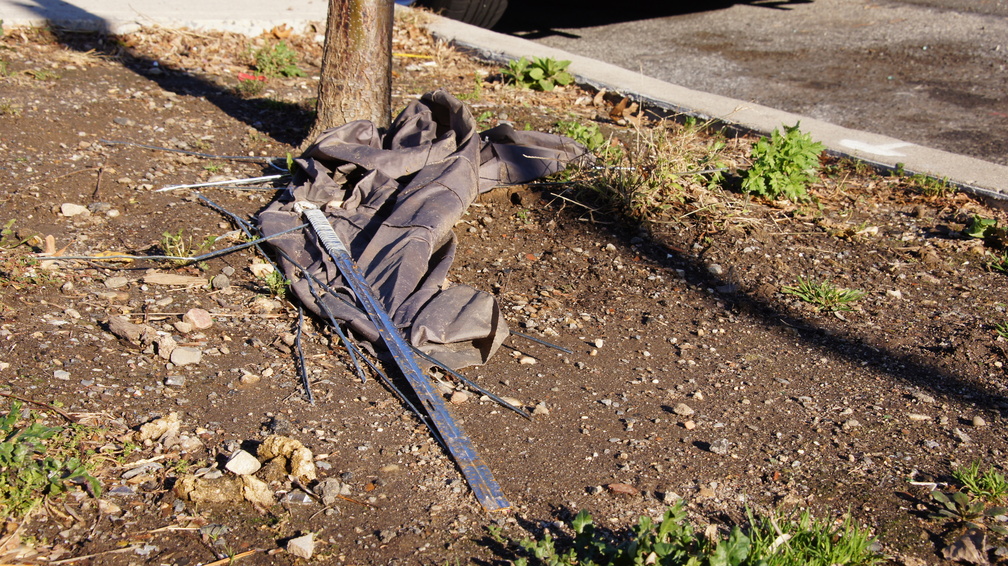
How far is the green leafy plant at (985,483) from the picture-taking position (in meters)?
2.23

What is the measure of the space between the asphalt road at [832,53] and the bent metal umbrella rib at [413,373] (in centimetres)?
418

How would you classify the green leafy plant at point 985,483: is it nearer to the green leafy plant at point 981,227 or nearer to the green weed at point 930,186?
the green leafy plant at point 981,227

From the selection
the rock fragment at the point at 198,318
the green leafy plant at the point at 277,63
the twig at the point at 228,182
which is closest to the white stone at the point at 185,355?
the rock fragment at the point at 198,318

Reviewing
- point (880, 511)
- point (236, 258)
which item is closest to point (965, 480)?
point (880, 511)

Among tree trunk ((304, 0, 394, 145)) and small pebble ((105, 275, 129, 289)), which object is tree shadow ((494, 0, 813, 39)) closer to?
tree trunk ((304, 0, 394, 145))

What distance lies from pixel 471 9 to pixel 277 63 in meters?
3.12

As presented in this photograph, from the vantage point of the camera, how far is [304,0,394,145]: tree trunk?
13.5 ft

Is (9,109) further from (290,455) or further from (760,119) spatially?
(760,119)

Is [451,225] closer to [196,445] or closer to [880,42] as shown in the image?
[196,445]

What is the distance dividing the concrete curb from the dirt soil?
0.67ft

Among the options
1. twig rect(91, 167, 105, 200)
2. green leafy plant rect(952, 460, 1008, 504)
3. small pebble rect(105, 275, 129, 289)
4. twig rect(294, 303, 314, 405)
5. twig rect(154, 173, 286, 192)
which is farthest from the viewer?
twig rect(154, 173, 286, 192)

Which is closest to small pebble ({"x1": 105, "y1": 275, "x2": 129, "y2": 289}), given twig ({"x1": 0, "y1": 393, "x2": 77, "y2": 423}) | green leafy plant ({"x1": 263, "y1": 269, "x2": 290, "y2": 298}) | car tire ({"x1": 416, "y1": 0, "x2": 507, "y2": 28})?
green leafy plant ({"x1": 263, "y1": 269, "x2": 290, "y2": 298})

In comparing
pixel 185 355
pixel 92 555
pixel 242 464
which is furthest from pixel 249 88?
pixel 92 555

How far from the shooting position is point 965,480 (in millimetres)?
2252
